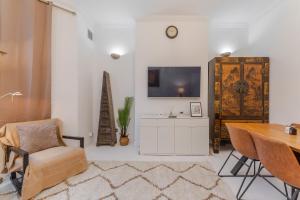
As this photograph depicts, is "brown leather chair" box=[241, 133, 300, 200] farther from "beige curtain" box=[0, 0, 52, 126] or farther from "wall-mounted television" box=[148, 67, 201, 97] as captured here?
"beige curtain" box=[0, 0, 52, 126]

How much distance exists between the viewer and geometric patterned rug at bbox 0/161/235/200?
1984 mm

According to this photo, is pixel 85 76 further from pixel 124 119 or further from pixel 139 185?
pixel 139 185

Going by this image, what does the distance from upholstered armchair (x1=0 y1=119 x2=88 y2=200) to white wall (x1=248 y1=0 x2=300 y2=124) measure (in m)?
3.29

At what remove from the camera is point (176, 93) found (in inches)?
141

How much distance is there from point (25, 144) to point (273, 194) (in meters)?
3.05

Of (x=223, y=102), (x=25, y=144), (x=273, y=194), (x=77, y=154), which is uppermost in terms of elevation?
(x=223, y=102)

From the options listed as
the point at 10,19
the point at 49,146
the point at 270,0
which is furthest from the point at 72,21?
the point at 270,0

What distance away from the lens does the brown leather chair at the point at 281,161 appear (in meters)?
1.37

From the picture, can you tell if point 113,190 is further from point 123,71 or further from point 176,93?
point 123,71

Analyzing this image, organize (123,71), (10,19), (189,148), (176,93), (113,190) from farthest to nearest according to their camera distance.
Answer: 1. (123,71)
2. (176,93)
3. (189,148)
4. (10,19)
5. (113,190)

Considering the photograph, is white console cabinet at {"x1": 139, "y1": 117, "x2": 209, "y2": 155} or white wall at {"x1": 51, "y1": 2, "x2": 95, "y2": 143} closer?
white wall at {"x1": 51, "y1": 2, "x2": 95, "y2": 143}

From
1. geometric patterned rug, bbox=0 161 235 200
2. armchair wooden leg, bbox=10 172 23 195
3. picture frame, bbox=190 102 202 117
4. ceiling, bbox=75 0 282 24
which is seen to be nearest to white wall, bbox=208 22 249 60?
ceiling, bbox=75 0 282 24

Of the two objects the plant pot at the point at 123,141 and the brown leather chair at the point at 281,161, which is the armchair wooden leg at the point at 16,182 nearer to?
the plant pot at the point at 123,141

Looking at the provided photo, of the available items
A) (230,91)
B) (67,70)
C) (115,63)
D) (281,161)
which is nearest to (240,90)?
(230,91)
